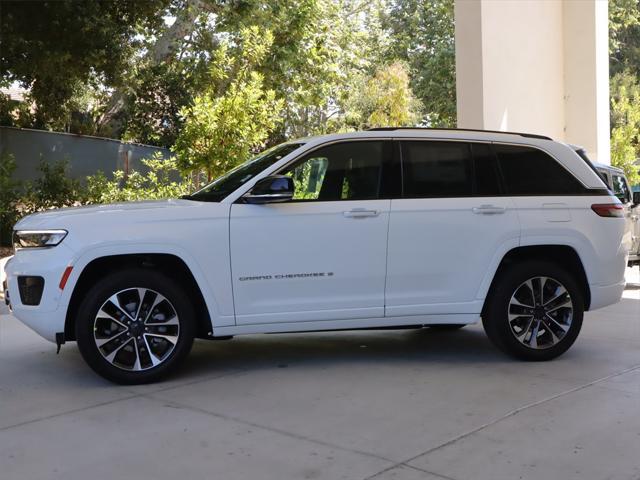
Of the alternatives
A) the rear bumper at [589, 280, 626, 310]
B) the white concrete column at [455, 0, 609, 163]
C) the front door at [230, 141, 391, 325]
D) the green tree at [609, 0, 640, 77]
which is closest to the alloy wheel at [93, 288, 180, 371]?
the front door at [230, 141, 391, 325]

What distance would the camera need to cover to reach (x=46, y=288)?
236 inches

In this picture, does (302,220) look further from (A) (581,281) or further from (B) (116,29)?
(B) (116,29)

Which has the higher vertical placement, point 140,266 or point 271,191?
point 271,191

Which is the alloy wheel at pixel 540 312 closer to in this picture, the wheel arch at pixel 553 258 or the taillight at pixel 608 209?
the wheel arch at pixel 553 258

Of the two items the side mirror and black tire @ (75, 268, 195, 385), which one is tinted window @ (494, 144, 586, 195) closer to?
the side mirror

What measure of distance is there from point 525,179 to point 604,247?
2.92ft

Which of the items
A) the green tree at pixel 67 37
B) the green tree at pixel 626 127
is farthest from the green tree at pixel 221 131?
the green tree at pixel 626 127

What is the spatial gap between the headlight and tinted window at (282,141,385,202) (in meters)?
1.79

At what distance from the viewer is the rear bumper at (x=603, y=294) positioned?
7.05m

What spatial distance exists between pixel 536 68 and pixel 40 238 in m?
13.3

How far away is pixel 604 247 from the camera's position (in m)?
7.03

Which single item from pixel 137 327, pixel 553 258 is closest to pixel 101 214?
pixel 137 327

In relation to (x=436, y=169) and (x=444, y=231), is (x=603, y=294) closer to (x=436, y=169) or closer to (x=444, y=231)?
(x=444, y=231)

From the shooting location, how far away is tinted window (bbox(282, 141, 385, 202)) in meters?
6.60
